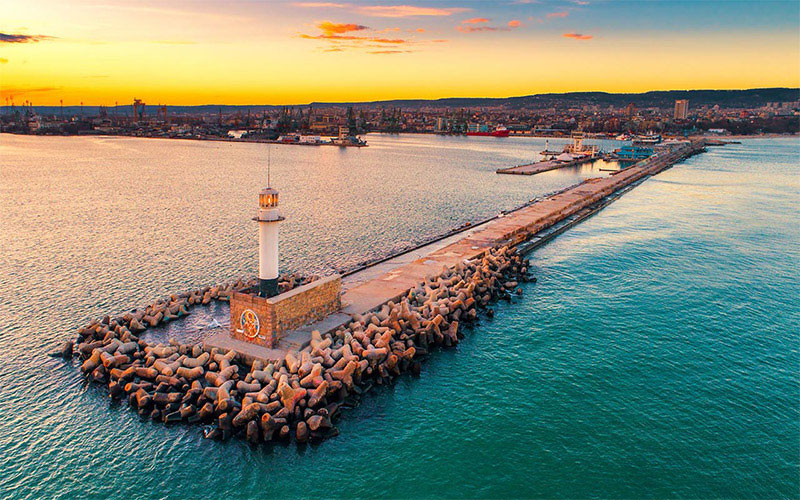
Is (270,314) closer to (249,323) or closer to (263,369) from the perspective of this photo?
(249,323)

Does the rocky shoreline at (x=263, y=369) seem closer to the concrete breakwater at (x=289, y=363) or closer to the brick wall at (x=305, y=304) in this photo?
the concrete breakwater at (x=289, y=363)

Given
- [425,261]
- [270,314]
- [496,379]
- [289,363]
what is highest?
[270,314]

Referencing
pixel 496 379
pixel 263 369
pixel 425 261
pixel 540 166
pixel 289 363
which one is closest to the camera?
pixel 289 363

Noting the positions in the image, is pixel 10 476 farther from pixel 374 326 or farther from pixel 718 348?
pixel 718 348

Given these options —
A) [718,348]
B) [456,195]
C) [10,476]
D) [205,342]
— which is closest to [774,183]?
[456,195]

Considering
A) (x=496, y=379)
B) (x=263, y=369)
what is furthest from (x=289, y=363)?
(x=496, y=379)

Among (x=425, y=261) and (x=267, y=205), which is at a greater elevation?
(x=267, y=205)
